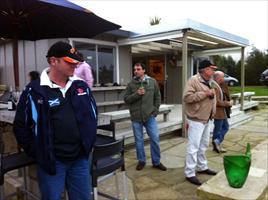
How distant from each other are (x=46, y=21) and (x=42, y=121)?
2.05 m

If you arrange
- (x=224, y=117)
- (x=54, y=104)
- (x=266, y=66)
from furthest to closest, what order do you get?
(x=266, y=66) → (x=224, y=117) → (x=54, y=104)

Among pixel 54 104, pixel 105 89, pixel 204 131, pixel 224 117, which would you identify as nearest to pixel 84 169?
pixel 54 104

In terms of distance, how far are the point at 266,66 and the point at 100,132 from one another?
25791 millimetres

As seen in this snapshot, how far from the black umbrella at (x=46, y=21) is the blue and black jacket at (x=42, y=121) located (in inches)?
44.5

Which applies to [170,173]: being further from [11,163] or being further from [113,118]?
[11,163]

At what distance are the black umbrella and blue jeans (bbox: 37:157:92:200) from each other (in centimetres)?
156

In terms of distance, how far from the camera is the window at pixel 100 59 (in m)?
7.48

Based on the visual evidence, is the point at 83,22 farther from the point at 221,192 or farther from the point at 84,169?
the point at 221,192

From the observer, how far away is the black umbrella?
292 centimetres

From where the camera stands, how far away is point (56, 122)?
1887 millimetres

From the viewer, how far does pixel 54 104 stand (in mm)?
1885

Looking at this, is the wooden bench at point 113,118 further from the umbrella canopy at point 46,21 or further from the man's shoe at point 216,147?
the man's shoe at point 216,147

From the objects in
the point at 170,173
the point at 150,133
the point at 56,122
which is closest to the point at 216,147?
the point at 170,173

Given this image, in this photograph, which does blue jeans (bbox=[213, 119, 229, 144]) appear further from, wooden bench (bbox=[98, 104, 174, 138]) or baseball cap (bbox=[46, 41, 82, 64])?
baseball cap (bbox=[46, 41, 82, 64])
